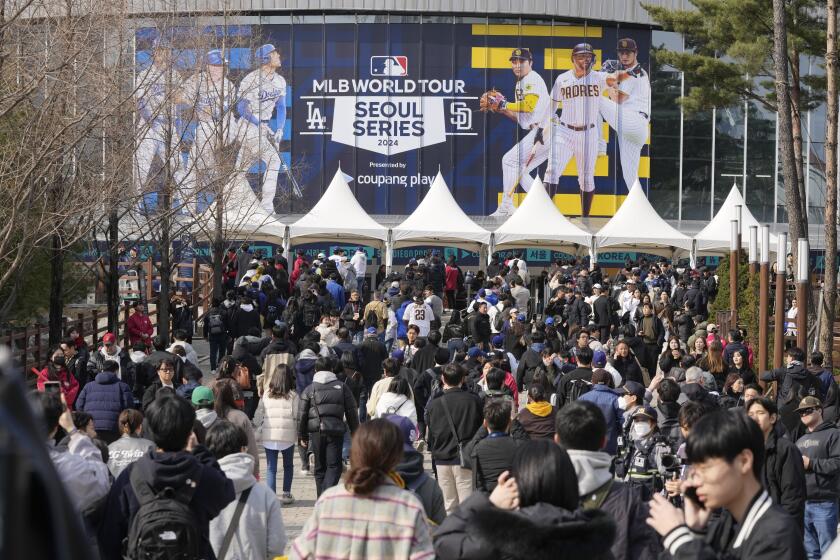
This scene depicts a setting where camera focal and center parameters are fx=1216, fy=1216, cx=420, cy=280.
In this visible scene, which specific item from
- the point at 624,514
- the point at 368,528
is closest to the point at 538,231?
the point at 624,514

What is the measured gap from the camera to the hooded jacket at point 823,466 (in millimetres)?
7809

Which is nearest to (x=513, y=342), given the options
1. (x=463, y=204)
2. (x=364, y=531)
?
(x=364, y=531)

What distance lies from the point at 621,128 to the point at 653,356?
2808 cm

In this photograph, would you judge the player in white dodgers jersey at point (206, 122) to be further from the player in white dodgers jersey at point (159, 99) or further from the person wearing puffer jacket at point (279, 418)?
the person wearing puffer jacket at point (279, 418)

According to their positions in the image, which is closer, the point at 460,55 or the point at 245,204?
the point at 245,204

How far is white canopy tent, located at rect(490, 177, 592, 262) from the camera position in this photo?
96.8ft

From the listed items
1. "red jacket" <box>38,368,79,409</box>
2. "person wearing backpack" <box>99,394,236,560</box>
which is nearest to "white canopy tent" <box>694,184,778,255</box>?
"red jacket" <box>38,368,79,409</box>

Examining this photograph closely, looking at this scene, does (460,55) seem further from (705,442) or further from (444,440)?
(705,442)

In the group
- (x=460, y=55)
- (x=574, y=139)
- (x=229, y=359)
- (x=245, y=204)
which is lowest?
(x=229, y=359)

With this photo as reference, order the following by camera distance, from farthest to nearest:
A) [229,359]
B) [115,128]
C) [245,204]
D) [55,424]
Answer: [245,204] < [115,128] < [229,359] < [55,424]

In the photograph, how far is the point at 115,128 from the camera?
19.4 m

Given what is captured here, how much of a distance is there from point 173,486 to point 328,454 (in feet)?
17.1

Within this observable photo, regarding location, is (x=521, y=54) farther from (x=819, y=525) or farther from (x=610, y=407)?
(x=819, y=525)

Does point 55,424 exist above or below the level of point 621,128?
below
